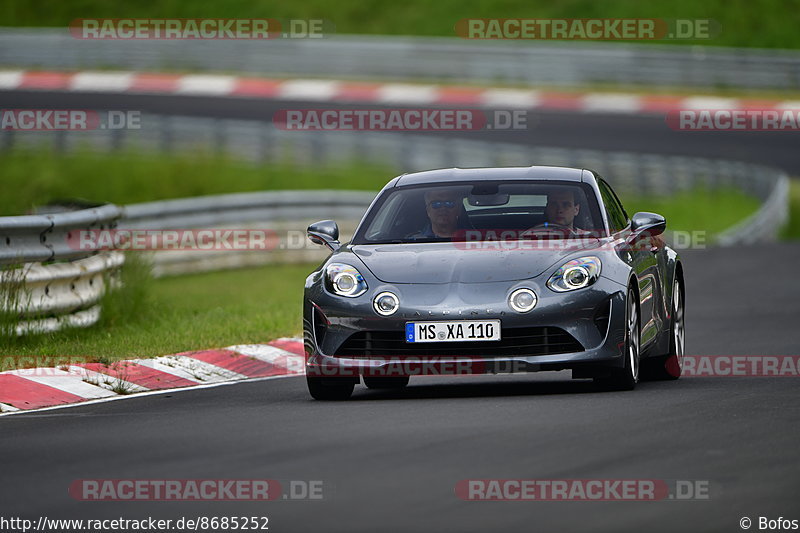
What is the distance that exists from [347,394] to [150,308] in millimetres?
5489

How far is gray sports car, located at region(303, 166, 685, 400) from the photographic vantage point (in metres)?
9.73

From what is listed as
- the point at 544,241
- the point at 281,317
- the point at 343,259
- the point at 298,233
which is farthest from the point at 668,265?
the point at 298,233

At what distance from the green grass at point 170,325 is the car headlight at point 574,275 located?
11.2ft

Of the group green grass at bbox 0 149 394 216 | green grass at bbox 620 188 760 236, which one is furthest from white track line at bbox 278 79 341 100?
green grass at bbox 620 188 760 236

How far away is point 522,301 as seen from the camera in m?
9.74

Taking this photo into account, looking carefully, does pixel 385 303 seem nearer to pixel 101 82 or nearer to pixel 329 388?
pixel 329 388

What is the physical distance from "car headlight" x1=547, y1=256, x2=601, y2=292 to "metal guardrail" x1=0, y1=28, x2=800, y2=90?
99.0ft

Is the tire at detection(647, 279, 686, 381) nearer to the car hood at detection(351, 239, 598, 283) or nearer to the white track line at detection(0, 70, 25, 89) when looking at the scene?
the car hood at detection(351, 239, 598, 283)

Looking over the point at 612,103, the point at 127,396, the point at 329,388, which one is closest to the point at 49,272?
the point at 127,396

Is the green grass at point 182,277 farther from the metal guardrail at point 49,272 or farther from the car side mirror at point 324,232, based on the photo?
the car side mirror at point 324,232

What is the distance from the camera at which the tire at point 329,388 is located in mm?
10125

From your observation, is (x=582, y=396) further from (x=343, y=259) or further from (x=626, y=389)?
(x=343, y=259)

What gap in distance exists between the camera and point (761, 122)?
4012 centimetres

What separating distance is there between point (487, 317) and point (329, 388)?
114 centimetres
